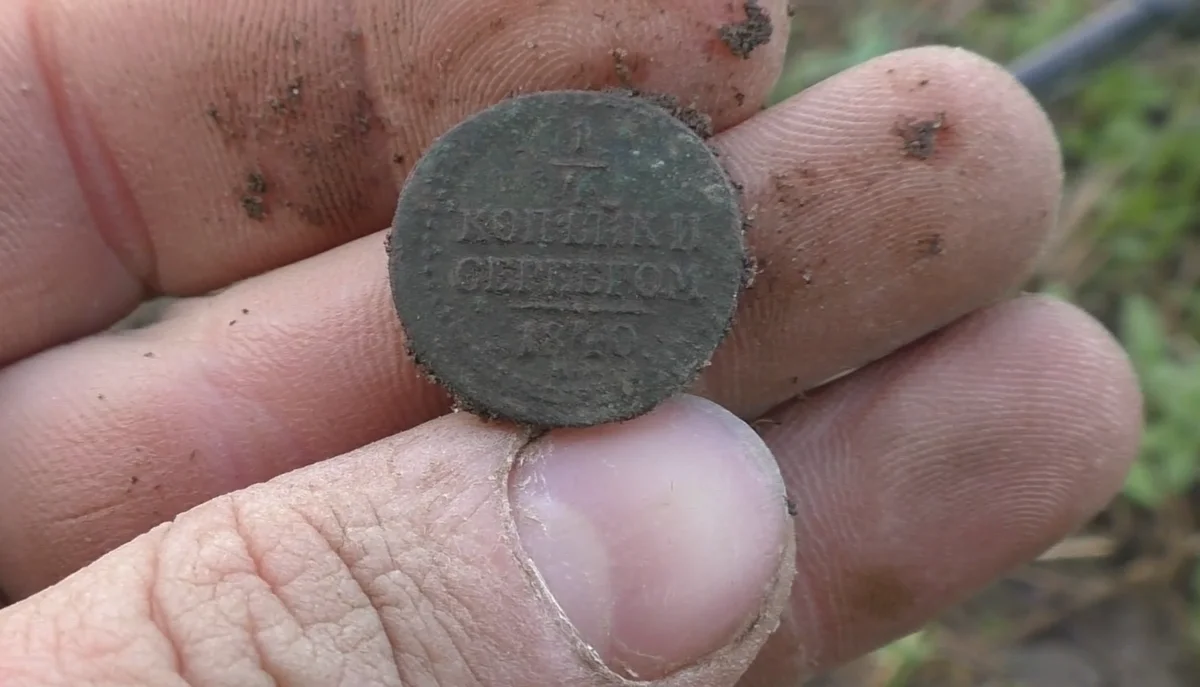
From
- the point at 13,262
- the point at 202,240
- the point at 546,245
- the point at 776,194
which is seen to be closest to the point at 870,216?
the point at 776,194

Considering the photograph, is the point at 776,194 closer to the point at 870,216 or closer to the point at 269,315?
the point at 870,216

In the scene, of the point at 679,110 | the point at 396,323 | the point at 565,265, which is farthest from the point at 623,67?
the point at 396,323

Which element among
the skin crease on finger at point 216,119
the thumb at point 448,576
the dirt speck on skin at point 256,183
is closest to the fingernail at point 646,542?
the thumb at point 448,576

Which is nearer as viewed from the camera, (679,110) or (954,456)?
(679,110)

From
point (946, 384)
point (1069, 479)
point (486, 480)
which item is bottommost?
point (1069, 479)

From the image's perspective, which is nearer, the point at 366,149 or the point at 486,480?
the point at 486,480

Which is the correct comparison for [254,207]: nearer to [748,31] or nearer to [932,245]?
[748,31]

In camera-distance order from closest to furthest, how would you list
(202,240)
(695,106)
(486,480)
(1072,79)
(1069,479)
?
(486,480) < (695,106) < (1069,479) < (202,240) < (1072,79)
